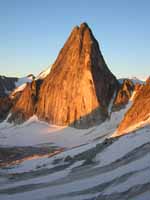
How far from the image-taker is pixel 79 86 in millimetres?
105375

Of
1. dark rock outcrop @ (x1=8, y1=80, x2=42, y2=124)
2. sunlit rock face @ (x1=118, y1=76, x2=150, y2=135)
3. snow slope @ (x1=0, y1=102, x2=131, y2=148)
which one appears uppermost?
sunlit rock face @ (x1=118, y1=76, x2=150, y2=135)

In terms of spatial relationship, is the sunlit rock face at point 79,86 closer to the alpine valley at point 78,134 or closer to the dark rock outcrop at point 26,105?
the alpine valley at point 78,134

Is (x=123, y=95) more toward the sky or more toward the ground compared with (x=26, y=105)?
more toward the sky

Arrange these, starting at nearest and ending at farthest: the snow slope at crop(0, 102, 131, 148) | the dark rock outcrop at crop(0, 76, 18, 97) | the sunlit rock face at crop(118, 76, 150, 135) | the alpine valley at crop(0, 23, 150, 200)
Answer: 1. the alpine valley at crop(0, 23, 150, 200)
2. the sunlit rock face at crop(118, 76, 150, 135)
3. the snow slope at crop(0, 102, 131, 148)
4. the dark rock outcrop at crop(0, 76, 18, 97)

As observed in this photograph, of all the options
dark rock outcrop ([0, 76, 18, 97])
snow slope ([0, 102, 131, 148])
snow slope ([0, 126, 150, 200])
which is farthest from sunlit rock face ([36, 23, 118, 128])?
snow slope ([0, 126, 150, 200])

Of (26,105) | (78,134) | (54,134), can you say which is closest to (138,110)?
(78,134)

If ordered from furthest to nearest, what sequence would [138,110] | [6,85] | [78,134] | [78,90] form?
1. [6,85]
2. [78,90]
3. [78,134]
4. [138,110]

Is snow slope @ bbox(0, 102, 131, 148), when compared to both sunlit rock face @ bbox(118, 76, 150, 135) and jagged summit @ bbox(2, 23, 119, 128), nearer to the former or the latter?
jagged summit @ bbox(2, 23, 119, 128)

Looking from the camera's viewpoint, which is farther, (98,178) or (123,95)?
(123,95)

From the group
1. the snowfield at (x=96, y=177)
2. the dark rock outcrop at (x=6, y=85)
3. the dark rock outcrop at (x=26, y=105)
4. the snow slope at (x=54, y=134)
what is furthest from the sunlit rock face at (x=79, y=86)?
the dark rock outcrop at (x=6, y=85)

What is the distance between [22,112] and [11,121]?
6059 millimetres

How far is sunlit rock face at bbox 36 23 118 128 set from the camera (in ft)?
326

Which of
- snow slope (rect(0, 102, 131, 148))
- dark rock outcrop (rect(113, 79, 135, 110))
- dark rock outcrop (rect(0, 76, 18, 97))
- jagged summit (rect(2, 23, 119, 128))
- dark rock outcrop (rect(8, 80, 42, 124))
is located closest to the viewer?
snow slope (rect(0, 102, 131, 148))

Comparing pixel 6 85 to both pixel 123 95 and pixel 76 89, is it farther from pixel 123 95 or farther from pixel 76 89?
pixel 123 95
